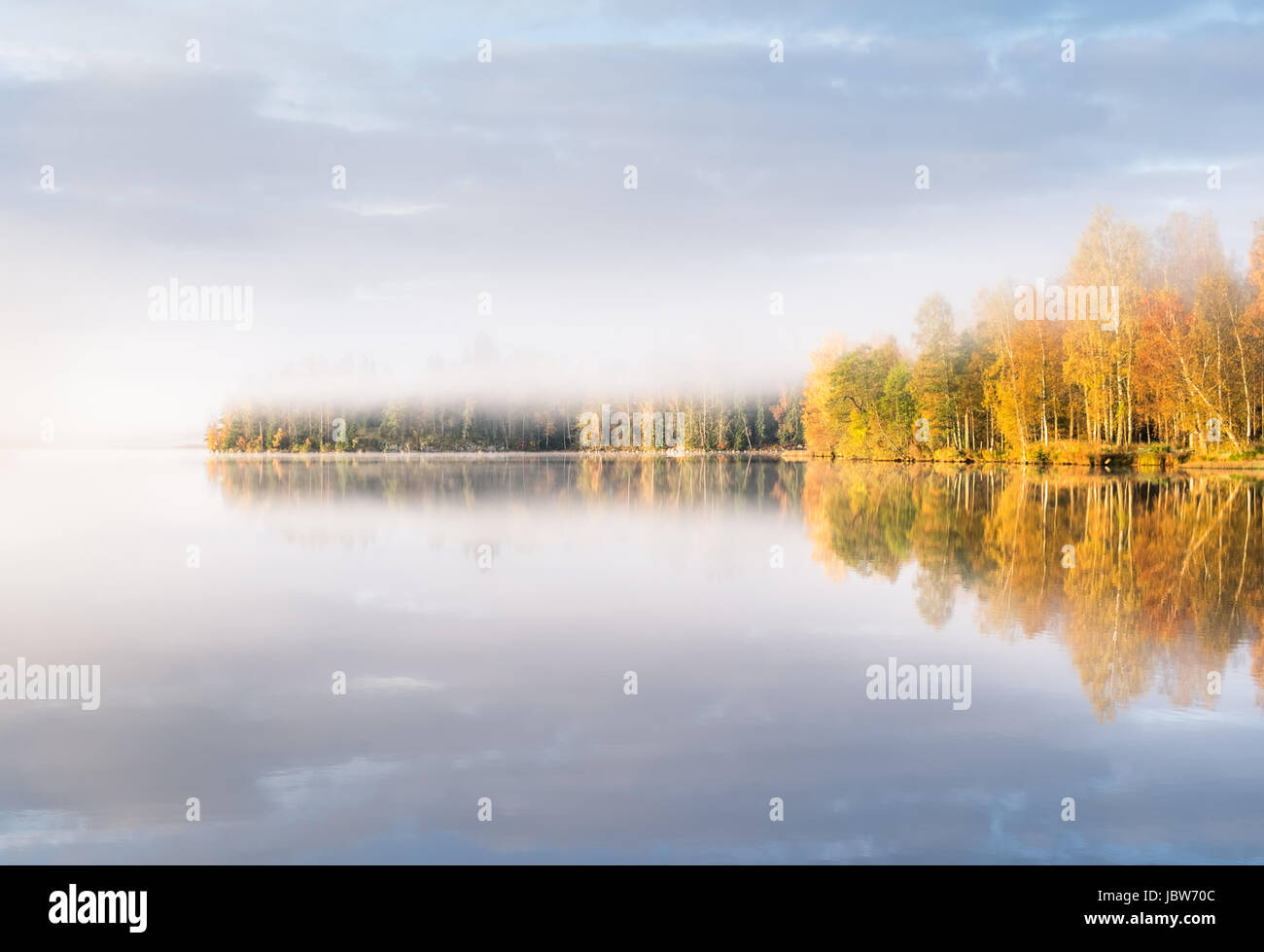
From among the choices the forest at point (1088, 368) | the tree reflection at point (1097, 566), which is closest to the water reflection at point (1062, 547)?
the tree reflection at point (1097, 566)

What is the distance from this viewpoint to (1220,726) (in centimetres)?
973

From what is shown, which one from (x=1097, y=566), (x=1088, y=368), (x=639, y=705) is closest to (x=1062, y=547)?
(x=1097, y=566)

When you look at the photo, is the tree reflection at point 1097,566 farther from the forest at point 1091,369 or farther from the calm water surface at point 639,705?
the forest at point 1091,369

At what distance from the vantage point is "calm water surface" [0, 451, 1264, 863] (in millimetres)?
7469

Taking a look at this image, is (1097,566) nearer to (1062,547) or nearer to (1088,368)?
(1062,547)

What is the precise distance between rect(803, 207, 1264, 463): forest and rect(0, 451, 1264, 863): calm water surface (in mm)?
50436

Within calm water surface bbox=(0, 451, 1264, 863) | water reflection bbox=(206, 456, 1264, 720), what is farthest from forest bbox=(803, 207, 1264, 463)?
calm water surface bbox=(0, 451, 1264, 863)

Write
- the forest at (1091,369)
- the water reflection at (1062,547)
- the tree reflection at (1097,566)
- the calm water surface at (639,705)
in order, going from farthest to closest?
the forest at (1091,369) < the water reflection at (1062,547) < the tree reflection at (1097,566) < the calm water surface at (639,705)

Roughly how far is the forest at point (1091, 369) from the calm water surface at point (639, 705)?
50436mm

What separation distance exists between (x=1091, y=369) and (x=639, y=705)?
230 feet

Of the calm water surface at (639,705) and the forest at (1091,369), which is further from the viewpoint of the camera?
the forest at (1091,369)

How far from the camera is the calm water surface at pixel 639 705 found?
24.5 feet
